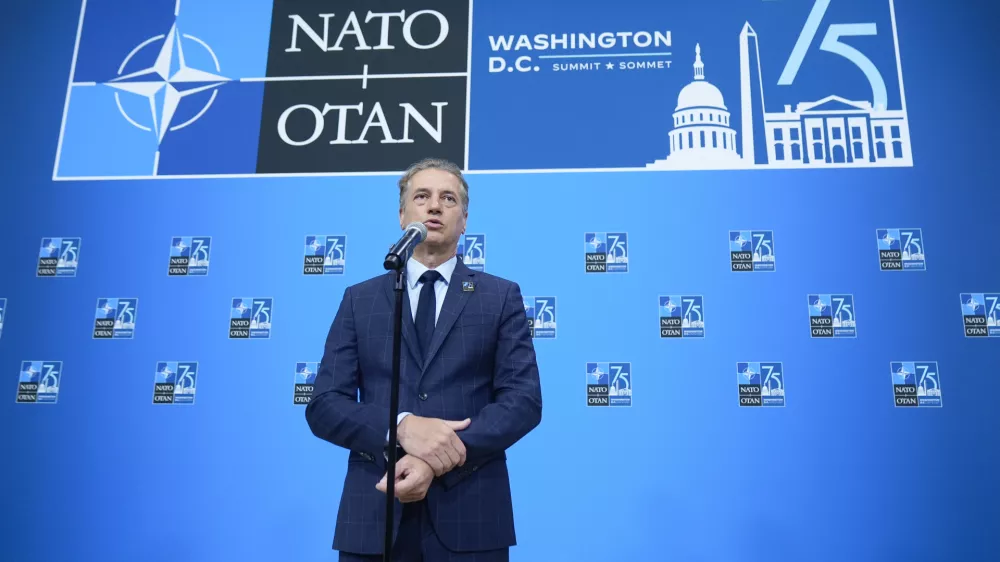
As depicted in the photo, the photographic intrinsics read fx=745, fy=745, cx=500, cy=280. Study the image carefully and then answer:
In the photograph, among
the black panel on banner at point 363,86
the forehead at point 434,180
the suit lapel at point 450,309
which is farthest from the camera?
the black panel on banner at point 363,86

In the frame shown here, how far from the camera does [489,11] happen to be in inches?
145

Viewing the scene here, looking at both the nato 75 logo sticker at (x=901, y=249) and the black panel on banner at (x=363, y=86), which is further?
the black panel on banner at (x=363, y=86)

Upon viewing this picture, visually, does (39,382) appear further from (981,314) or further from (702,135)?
(981,314)

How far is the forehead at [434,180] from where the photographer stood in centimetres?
190

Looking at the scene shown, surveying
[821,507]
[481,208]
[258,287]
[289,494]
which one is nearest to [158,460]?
[289,494]

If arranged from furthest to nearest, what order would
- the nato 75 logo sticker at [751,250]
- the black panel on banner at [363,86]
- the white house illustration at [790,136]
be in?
the black panel on banner at [363,86]
the white house illustration at [790,136]
the nato 75 logo sticker at [751,250]

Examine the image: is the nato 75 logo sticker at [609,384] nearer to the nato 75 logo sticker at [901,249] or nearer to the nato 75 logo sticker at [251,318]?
the nato 75 logo sticker at [901,249]

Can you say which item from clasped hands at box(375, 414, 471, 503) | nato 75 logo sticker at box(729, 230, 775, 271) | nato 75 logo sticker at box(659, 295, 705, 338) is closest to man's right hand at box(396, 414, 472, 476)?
clasped hands at box(375, 414, 471, 503)

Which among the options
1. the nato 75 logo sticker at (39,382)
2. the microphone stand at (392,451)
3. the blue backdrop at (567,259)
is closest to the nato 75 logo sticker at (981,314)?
the blue backdrop at (567,259)

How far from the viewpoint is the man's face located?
1.86 meters

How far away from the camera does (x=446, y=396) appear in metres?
1.65

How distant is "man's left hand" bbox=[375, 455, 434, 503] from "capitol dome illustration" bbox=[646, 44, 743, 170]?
2236 millimetres

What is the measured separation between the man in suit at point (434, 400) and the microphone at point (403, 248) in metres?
0.23

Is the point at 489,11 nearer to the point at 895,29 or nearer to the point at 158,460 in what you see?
the point at 895,29
